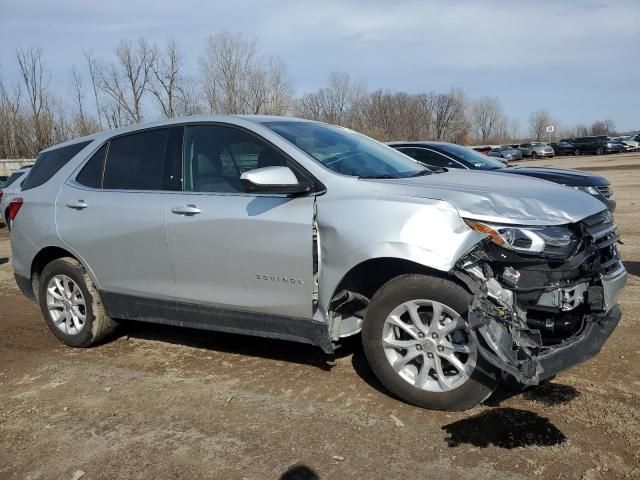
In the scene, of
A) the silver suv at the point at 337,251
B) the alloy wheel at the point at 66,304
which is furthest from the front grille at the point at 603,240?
the alloy wheel at the point at 66,304

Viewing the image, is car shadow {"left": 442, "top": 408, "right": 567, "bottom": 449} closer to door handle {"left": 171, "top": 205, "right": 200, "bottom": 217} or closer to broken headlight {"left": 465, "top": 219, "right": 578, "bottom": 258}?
broken headlight {"left": 465, "top": 219, "right": 578, "bottom": 258}

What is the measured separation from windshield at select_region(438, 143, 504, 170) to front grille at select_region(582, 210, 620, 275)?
17.3 feet

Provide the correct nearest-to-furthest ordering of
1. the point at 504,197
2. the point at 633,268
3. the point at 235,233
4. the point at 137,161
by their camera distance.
Answer: the point at 504,197 < the point at 235,233 < the point at 137,161 < the point at 633,268

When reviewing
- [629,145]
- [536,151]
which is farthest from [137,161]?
[536,151]

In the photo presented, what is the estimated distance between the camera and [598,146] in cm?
4969

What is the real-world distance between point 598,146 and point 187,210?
52.6m

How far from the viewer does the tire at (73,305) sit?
16.3ft

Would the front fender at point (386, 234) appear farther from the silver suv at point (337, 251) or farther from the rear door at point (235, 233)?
the rear door at point (235, 233)

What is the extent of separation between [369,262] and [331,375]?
106cm

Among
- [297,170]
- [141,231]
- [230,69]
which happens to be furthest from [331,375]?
[230,69]

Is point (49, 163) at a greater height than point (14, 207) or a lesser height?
greater

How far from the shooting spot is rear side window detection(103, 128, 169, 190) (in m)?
4.58

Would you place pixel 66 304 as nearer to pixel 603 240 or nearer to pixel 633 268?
pixel 603 240

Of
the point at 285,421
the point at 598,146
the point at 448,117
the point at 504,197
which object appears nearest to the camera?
the point at 504,197
